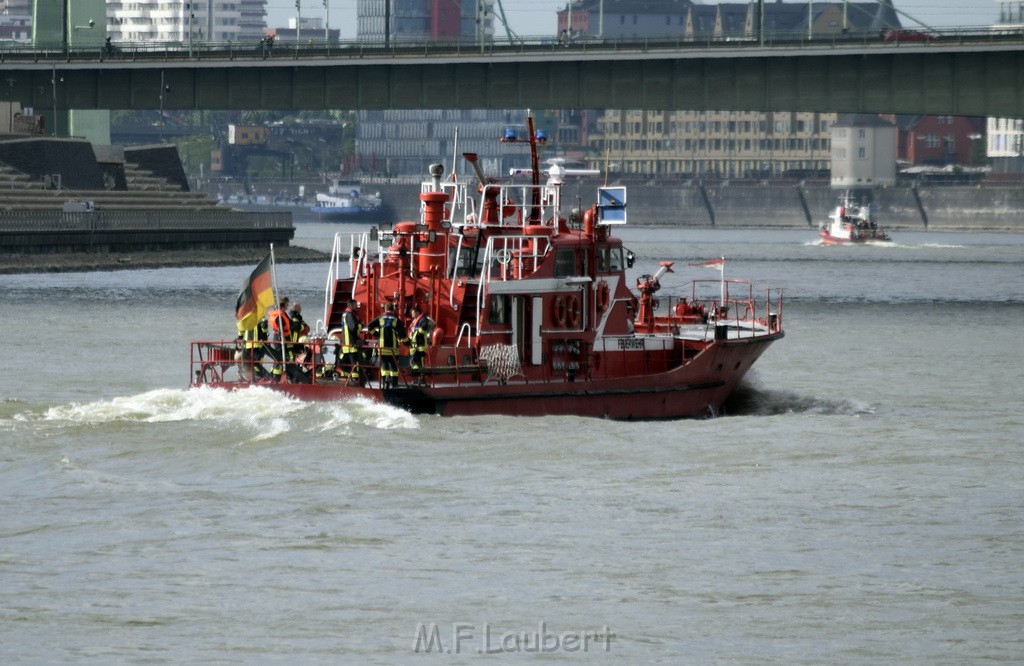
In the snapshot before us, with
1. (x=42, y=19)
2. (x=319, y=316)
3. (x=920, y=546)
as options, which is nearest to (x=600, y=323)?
(x=920, y=546)

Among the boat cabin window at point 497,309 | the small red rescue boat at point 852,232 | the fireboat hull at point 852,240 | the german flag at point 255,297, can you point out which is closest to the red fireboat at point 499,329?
the boat cabin window at point 497,309

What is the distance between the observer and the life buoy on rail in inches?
1443

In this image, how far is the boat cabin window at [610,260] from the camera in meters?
36.9

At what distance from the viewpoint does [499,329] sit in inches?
1367

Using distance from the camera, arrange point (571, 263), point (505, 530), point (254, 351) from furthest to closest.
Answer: point (571, 263) → point (254, 351) → point (505, 530)

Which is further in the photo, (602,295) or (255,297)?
(602,295)

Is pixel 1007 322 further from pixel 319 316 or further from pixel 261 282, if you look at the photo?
pixel 261 282

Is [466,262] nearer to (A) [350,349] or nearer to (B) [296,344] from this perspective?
(A) [350,349]

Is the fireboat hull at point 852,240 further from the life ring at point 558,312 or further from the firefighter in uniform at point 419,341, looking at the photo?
the firefighter in uniform at point 419,341

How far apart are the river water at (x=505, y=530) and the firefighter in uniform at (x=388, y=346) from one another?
1.84 feet

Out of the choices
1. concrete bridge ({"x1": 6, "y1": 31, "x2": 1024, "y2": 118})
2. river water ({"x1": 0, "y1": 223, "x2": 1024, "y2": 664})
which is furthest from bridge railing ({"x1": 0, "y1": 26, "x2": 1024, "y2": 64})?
river water ({"x1": 0, "y1": 223, "x2": 1024, "y2": 664})

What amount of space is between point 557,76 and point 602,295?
1813 inches

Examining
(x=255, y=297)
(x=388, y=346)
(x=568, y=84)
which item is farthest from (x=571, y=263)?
(x=568, y=84)

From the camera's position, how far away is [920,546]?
25984 mm
